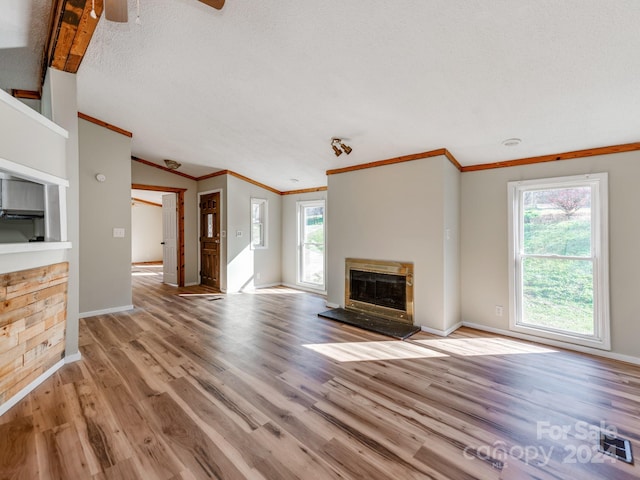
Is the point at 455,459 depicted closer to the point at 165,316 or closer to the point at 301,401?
the point at 301,401

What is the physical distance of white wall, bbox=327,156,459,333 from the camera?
11.1 feet

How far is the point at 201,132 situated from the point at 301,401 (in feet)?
11.8

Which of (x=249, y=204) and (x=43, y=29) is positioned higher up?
(x=43, y=29)

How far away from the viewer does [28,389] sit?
213cm

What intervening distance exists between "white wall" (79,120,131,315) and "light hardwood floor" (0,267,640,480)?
1.02m

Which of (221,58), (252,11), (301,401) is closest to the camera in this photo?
(252,11)

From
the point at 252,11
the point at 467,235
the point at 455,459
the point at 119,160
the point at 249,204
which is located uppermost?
the point at 252,11

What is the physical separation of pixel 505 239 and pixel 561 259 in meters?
0.57

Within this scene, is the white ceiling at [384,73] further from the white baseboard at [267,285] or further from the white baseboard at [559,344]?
the white baseboard at [267,285]

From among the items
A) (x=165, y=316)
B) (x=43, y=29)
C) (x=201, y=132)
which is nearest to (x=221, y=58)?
(x=43, y=29)

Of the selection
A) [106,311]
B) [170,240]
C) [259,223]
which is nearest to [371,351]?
[106,311]

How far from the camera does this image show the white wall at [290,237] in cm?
616

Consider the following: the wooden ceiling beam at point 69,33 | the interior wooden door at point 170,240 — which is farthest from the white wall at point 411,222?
the interior wooden door at point 170,240

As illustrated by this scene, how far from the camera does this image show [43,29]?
240 centimetres
